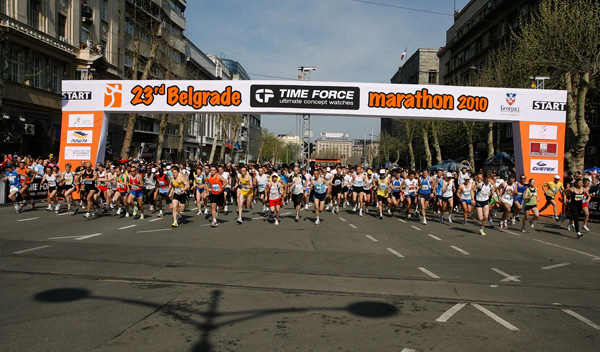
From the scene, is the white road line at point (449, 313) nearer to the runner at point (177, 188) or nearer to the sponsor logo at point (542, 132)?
the runner at point (177, 188)

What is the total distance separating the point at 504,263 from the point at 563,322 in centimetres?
333

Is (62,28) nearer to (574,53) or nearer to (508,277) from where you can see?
(574,53)

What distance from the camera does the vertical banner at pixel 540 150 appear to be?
55.2ft

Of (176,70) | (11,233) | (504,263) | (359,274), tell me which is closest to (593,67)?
(504,263)

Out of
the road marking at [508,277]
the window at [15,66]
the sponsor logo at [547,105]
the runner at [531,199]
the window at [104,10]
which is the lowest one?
the road marking at [508,277]

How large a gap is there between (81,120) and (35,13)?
13072 millimetres

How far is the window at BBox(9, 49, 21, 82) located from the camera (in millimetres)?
23531

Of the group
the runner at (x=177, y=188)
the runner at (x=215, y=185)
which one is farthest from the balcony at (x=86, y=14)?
the runner at (x=215, y=185)

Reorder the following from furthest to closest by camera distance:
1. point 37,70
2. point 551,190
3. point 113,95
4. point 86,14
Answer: point 86,14, point 37,70, point 113,95, point 551,190

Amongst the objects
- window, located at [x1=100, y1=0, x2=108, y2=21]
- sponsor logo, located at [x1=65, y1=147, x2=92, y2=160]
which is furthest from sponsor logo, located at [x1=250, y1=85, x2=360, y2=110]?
window, located at [x1=100, y1=0, x2=108, y2=21]

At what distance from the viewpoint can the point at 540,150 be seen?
16875 millimetres

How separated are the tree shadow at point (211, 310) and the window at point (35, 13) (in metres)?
25.8

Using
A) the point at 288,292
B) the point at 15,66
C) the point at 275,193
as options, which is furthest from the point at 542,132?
the point at 15,66

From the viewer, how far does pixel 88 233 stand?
33.0 ft
